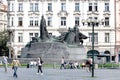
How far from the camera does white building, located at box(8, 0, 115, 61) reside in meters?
108

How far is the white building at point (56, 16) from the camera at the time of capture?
108 meters

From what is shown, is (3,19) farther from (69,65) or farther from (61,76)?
(61,76)

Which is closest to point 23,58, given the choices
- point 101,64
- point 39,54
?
point 39,54

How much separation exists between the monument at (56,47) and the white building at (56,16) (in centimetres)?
4208

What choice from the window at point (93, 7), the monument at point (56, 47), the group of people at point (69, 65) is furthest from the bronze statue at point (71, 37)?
the window at point (93, 7)

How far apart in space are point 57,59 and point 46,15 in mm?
46916

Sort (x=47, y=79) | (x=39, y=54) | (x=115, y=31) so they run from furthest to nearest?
(x=115, y=31)
(x=39, y=54)
(x=47, y=79)

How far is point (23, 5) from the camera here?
10931cm

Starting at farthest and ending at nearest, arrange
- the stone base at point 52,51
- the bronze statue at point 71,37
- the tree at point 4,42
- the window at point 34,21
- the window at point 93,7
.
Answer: the tree at point 4,42 < the window at point 34,21 < the window at point 93,7 < the bronze statue at point 71,37 < the stone base at point 52,51

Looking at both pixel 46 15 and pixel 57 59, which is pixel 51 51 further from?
pixel 46 15

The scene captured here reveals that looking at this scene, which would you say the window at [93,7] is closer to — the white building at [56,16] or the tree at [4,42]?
the white building at [56,16]

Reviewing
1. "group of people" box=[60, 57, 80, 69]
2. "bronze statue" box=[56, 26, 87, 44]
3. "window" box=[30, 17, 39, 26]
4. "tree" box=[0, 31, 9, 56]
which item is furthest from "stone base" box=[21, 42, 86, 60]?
"tree" box=[0, 31, 9, 56]

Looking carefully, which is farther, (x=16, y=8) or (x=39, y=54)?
(x=16, y=8)

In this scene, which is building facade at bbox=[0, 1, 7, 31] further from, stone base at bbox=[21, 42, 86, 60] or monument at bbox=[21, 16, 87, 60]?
stone base at bbox=[21, 42, 86, 60]
